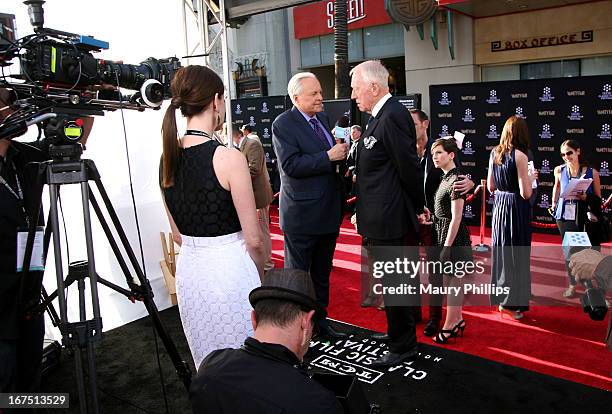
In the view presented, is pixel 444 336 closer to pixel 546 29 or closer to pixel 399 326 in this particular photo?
pixel 399 326

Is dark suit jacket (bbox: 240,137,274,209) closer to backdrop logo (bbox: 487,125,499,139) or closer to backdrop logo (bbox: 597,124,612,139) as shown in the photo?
backdrop logo (bbox: 487,125,499,139)

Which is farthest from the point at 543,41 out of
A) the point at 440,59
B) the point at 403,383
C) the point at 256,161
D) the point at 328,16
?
the point at 403,383

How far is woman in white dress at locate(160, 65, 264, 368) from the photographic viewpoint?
6.64ft

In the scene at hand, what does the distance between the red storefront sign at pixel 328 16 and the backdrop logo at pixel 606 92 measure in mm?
8794

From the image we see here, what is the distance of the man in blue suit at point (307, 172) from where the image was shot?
3.48 meters

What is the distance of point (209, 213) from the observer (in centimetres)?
207

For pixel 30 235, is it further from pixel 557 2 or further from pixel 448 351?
pixel 557 2

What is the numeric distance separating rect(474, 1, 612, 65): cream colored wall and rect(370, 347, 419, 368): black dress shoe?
33.8ft

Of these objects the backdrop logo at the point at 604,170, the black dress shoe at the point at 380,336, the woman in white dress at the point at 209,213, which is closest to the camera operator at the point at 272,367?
the woman in white dress at the point at 209,213

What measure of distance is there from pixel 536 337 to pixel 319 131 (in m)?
2.10

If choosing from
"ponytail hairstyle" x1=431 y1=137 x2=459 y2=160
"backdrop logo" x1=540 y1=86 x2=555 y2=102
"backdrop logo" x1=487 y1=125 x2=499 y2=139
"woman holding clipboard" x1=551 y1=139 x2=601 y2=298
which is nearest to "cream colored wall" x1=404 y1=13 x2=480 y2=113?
"backdrop logo" x1=487 y1=125 x2=499 y2=139

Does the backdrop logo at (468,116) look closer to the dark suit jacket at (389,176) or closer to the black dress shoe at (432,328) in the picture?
the black dress shoe at (432,328)

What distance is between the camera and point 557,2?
11195 millimetres

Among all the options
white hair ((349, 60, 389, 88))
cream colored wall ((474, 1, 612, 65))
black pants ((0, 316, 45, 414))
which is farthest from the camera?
cream colored wall ((474, 1, 612, 65))
